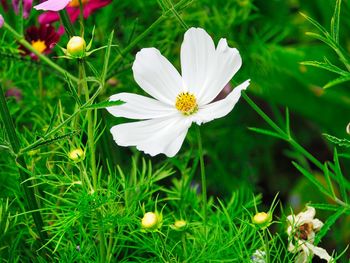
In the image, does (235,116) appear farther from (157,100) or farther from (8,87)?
(157,100)

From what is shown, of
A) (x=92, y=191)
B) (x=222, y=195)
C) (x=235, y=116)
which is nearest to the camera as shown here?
(x=92, y=191)

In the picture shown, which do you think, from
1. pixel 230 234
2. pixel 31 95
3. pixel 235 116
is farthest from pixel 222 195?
pixel 230 234

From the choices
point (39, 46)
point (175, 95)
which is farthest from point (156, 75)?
point (39, 46)

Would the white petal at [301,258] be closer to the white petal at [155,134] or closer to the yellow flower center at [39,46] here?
the white petal at [155,134]

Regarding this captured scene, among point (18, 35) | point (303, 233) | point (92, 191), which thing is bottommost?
point (303, 233)

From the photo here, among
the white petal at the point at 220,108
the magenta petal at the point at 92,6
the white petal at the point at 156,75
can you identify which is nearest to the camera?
the white petal at the point at 220,108

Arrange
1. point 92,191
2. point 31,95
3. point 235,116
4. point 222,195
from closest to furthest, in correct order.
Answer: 1. point 92,191
2. point 31,95
3. point 222,195
4. point 235,116

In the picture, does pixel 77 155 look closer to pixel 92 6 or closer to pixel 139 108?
pixel 139 108

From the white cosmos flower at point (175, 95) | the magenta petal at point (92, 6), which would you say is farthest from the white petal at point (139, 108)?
the magenta petal at point (92, 6)
